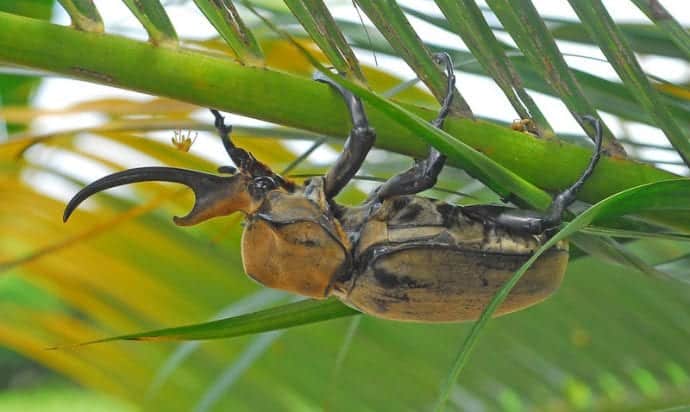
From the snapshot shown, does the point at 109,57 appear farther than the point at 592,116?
No

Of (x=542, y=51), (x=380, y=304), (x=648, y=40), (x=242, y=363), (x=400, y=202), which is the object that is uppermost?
(x=648, y=40)

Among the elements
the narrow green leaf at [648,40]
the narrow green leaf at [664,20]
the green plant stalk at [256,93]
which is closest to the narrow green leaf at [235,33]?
the green plant stalk at [256,93]

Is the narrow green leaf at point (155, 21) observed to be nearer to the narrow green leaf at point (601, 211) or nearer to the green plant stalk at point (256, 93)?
the green plant stalk at point (256, 93)

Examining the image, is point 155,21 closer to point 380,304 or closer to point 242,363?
point 380,304

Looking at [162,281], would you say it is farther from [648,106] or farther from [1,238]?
[648,106]

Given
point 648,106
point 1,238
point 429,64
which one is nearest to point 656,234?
point 648,106

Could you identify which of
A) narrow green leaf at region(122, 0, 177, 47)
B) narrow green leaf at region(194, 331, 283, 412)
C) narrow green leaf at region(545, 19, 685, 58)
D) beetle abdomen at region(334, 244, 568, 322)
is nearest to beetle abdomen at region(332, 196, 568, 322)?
beetle abdomen at region(334, 244, 568, 322)

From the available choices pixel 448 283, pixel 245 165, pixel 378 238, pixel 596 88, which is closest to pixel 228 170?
pixel 245 165

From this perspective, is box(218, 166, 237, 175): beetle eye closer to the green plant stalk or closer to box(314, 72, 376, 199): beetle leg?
box(314, 72, 376, 199): beetle leg
